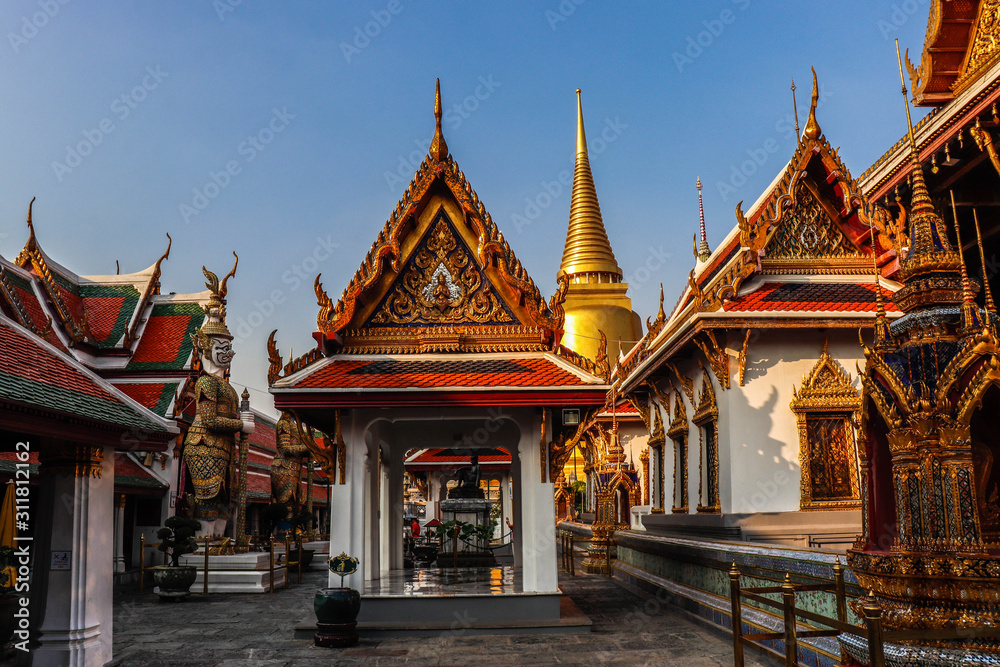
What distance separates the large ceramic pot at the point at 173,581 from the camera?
50.5 feet

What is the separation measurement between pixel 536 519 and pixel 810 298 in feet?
19.2

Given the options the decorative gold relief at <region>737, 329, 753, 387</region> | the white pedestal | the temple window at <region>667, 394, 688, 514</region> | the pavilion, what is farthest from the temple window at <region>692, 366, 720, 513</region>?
the white pedestal

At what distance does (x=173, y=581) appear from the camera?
1541 cm

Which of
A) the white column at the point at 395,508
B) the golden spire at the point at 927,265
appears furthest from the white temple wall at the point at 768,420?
the golden spire at the point at 927,265

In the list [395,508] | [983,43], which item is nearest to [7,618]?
[395,508]

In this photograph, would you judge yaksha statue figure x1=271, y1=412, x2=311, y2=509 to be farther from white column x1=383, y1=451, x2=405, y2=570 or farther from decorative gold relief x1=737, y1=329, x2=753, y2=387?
decorative gold relief x1=737, y1=329, x2=753, y2=387

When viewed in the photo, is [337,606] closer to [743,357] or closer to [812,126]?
[743,357]

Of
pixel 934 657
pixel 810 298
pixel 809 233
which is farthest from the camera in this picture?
pixel 809 233

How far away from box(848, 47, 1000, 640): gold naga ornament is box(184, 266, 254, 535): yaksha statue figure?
15.2 m

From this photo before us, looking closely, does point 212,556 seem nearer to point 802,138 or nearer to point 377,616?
point 377,616

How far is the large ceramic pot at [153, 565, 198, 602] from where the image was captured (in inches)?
606

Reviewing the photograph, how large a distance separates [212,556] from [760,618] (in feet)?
→ 40.2

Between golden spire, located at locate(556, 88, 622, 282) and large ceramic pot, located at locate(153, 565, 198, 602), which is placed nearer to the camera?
large ceramic pot, located at locate(153, 565, 198, 602)

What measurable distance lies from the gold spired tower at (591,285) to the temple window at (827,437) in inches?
1051
